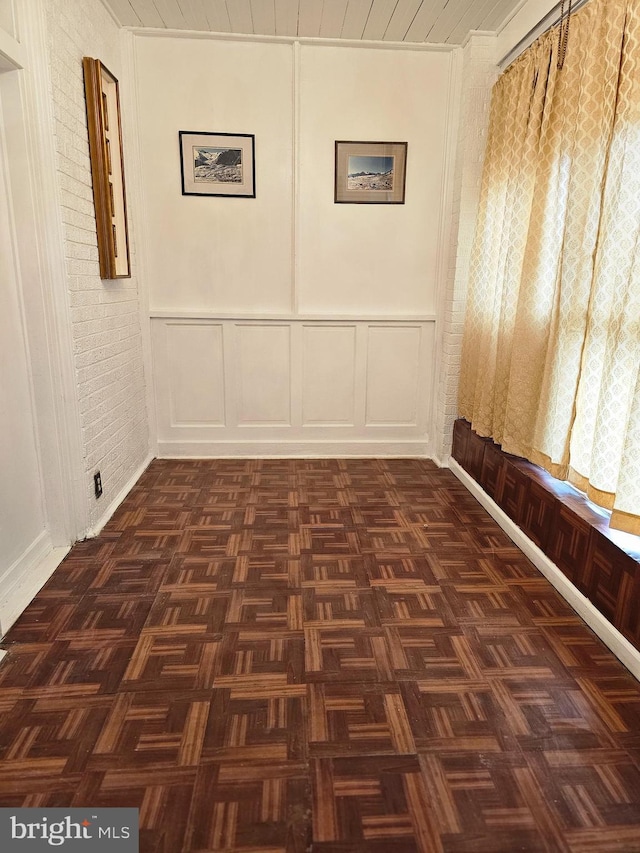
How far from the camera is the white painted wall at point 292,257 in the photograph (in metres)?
3.43

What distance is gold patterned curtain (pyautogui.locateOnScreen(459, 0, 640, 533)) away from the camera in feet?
6.18

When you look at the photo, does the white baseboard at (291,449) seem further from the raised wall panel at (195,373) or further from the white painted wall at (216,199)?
the white painted wall at (216,199)

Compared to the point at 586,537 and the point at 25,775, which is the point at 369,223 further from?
the point at 25,775

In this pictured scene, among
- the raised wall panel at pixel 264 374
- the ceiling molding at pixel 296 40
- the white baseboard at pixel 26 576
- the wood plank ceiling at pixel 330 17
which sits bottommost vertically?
the white baseboard at pixel 26 576

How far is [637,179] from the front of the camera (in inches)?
72.6

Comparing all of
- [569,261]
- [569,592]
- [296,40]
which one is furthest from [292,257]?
[569,592]

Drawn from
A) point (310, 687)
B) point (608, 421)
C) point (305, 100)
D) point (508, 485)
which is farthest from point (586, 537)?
point (305, 100)

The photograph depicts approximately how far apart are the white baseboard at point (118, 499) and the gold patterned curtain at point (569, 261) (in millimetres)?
2151

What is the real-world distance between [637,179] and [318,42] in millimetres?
2438

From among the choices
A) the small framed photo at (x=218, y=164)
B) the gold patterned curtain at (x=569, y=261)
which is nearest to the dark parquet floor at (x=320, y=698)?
the gold patterned curtain at (x=569, y=261)

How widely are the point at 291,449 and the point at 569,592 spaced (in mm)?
Answer: 2239

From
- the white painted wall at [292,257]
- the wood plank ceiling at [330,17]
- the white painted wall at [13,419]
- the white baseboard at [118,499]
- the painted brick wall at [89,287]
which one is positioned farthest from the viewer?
the white painted wall at [292,257]

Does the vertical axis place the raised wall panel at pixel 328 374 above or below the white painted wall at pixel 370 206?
below

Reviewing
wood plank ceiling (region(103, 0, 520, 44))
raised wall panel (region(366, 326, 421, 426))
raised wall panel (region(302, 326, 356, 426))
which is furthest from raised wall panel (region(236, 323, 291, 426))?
wood plank ceiling (region(103, 0, 520, 44))
